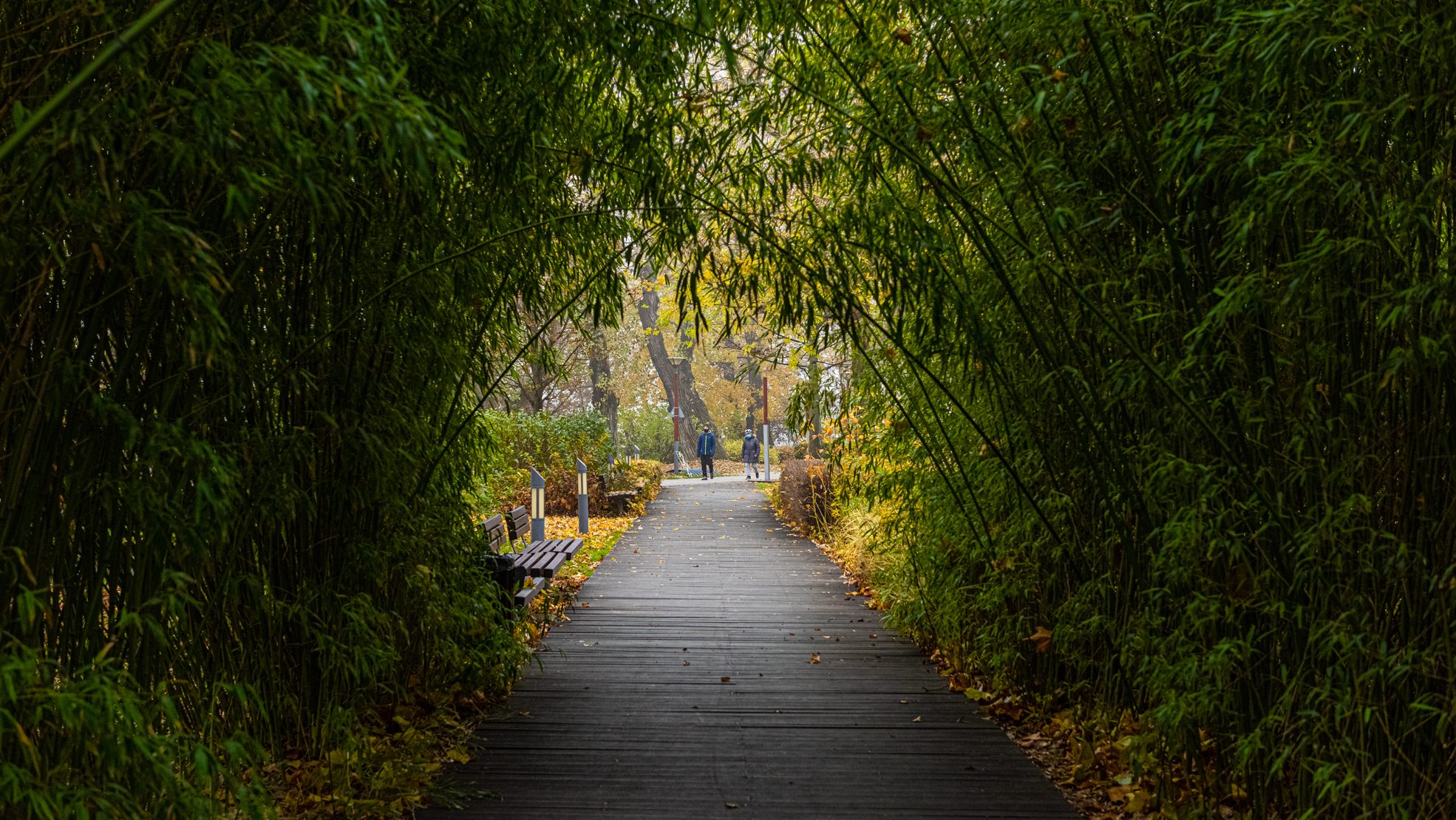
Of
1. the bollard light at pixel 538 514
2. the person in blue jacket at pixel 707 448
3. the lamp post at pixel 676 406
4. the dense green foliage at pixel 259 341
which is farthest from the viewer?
the lamp post at pixel 676 406

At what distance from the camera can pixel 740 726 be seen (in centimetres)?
404

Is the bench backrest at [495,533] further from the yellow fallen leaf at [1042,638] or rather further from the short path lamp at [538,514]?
the yellow fallen leaf at [1042,638]

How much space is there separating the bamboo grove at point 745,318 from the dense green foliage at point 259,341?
0.02 metres

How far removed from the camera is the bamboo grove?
1904 millimetres

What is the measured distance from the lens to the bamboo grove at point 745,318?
75.0 inches

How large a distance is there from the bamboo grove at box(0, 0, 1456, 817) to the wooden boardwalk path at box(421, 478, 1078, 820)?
41 cm

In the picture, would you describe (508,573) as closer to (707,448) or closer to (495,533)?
(495,533)

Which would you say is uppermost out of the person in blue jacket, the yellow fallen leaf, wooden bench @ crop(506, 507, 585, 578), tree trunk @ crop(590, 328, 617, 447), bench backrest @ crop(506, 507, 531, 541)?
tree trunk @ crop(590, 328, 617, 447)

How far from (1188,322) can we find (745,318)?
149 cm

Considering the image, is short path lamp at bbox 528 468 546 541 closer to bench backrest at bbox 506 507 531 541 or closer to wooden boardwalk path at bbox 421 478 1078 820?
bench backrest at bbox 506 507 531 541

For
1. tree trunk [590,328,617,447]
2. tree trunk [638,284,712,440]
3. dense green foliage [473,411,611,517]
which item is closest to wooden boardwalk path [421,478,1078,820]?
dense green foliage [473,411,611,517]

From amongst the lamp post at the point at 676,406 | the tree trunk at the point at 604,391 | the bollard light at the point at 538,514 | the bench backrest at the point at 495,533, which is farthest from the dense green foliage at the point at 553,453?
the tree trunk at the point at 604,391

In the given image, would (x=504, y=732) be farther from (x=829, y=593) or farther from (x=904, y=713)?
(x=829, y=593)

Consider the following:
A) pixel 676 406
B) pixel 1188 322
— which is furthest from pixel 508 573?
pixel 676 406
